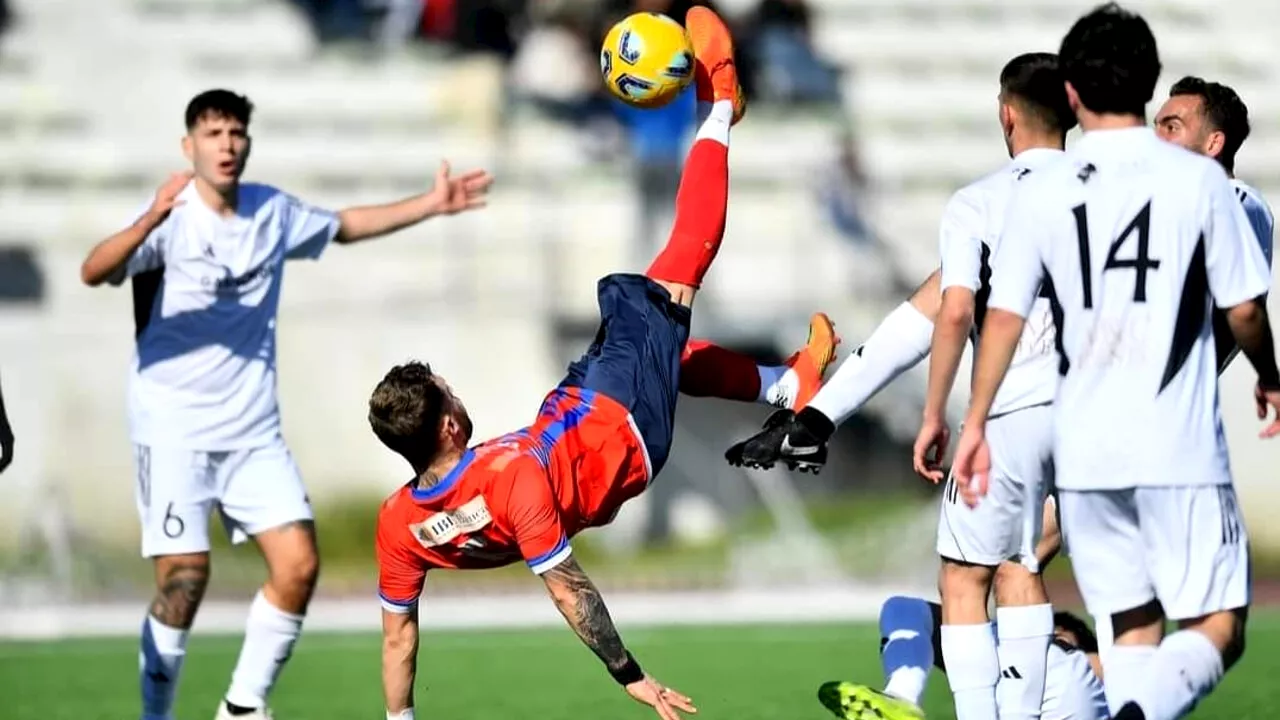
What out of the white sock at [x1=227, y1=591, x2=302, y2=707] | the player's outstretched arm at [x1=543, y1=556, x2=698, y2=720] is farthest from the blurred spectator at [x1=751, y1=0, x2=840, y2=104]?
the player's outstretched arm at [x1=543, y1=556, x2=698, y2=720]

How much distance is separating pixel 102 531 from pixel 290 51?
5.90 metres

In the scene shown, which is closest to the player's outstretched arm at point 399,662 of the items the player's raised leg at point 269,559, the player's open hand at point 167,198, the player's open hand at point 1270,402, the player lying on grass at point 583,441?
the player lying on grass at point 583,441

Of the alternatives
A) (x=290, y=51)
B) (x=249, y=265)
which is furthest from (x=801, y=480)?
(x=249, y=265)

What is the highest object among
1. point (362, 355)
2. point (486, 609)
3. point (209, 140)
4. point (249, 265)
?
point (209, 140)

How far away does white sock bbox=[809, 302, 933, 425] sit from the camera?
6898 mm

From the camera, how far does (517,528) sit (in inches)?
262

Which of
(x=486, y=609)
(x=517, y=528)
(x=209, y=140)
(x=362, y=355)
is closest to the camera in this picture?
(x=517, y=528)

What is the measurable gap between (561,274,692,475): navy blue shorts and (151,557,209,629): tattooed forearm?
6.43 ft

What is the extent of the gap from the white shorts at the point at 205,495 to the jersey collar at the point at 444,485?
5.99ft

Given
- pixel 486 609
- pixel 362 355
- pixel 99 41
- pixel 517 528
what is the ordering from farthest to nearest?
1. pixel 99 41
2. pixel 362 355
3. pixel 486 609
4. pixel 517 528

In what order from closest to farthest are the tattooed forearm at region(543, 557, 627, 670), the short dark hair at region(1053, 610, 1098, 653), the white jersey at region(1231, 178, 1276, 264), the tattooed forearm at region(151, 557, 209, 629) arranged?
the white jersey at region(1231, 178, 1276, 264) → the tattooed forearm at region(543, 557, 627, 670) → the short dark hair at region(1053, 610, 1098, 653) → the tattooed forearm at region(151, 557, 209, 629)

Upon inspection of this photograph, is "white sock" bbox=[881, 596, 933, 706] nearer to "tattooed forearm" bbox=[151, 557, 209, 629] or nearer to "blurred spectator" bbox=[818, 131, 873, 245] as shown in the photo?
"tattooed forearm" bbox=[151, 557, 209, 629]

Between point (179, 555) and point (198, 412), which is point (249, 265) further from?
point (179, 555)

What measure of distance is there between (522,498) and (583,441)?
543mm
